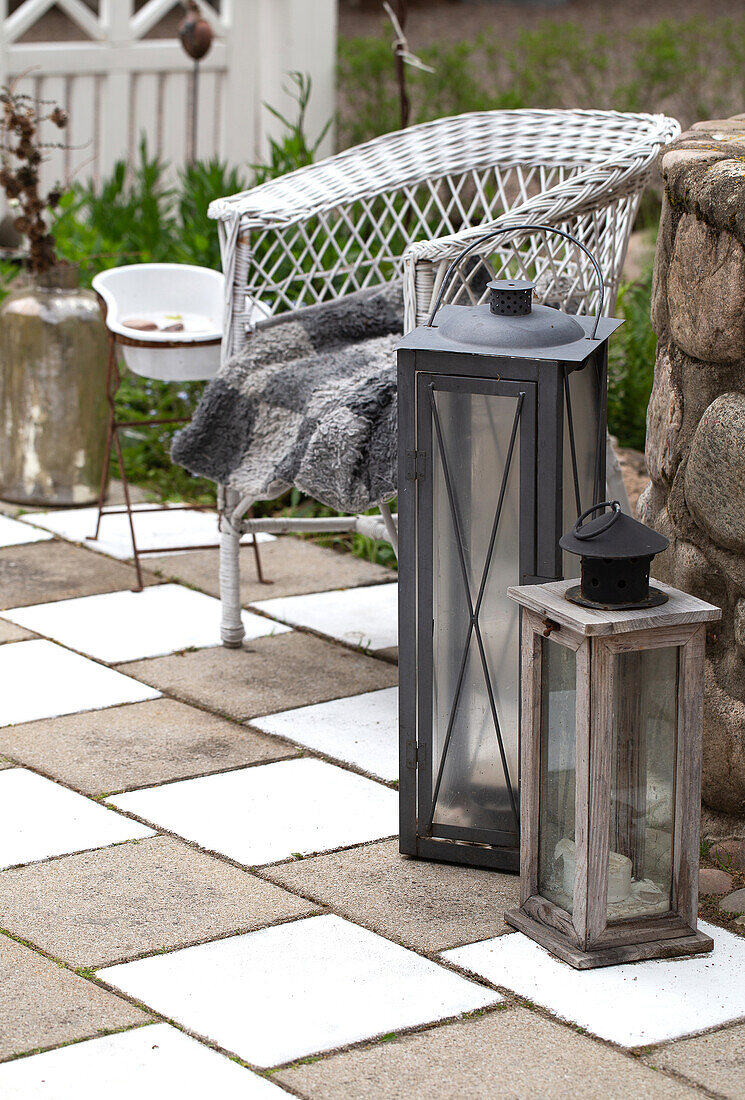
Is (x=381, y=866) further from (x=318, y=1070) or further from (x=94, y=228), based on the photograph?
(x=94, y=228)

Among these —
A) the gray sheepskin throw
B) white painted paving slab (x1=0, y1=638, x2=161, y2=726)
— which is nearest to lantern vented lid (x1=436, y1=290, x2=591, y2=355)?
the gray sheepskin throw

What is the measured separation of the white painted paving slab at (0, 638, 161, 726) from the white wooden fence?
11.0 feet

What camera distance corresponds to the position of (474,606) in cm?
240

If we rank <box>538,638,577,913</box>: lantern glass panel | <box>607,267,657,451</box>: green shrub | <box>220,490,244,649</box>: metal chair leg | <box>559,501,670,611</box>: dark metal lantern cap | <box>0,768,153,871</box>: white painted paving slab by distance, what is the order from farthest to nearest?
<box>607,267,657,451</box>: green shrub
<box>220,490,244,649</box>: metal chair leg
<box>0,768,153,871</box>: white painted paving slab
<box>538,638,577,913</box>: lantern glass panel
<box>559,501,670,611</box>: dark metal lantern cap

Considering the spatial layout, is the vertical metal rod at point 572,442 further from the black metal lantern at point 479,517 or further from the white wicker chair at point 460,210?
the white wicker chair at point 460,210

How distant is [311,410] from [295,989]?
1.34m

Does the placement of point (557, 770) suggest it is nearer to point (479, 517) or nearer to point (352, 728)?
point (479, 517)

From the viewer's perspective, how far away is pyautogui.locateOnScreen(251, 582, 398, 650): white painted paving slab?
357cm

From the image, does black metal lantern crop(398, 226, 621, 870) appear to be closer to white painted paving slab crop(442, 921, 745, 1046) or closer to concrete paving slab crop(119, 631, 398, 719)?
white painted paving slab crop(442, 921, 745, 1046)

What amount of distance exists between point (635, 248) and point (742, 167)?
4.92 m

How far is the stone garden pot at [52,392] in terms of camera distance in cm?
436

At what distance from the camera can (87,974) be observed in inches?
83.4

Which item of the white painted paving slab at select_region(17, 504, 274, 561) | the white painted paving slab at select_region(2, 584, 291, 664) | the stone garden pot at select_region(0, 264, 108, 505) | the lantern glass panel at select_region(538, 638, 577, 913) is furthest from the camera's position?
the stone garden pot at select_region(0, 264, 108, 505)

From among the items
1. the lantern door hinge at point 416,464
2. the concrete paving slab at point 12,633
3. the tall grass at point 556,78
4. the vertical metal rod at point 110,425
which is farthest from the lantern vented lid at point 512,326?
the tall grass at point 556,78
